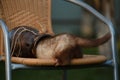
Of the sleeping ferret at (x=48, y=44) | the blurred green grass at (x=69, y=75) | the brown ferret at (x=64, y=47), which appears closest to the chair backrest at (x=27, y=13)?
the sleeping ferret at (x=48, y=44)

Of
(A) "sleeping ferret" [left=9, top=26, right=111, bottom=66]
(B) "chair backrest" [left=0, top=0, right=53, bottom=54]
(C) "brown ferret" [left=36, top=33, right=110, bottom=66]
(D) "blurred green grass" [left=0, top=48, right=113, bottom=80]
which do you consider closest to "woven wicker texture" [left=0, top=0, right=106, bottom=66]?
(B) "chair backrest" [left=0, top=0, right=53, bottom=54]

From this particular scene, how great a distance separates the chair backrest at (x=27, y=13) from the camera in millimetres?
3352

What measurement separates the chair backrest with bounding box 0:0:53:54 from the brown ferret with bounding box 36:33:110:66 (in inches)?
23.8

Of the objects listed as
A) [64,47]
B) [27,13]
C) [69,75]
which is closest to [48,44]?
[64,47]

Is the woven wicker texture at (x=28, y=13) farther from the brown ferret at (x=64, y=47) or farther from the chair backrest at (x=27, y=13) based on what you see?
the brown ferret at (x=64, y=47)

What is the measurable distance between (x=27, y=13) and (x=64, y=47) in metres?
0.84

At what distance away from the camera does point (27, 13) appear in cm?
344

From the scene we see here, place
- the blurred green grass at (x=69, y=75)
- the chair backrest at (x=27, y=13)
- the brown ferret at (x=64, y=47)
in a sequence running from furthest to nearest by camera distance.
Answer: the blurred green grass at (x=69, y=75) < the chair backrest at (x=27, y=13) < the brown ferret at (x=64, y=47)

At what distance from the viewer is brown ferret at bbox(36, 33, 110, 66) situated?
8.70 ft

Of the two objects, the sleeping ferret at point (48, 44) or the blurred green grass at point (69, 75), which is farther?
the blurred green grass at point (69, 75)

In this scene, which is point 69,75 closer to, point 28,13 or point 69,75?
point 69,75

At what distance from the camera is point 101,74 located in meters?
5.90

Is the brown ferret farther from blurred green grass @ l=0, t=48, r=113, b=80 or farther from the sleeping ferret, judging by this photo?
blurred green grass @ l=0, t=48, r=113, b=80

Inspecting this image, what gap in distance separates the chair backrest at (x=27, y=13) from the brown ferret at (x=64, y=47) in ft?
1.99
